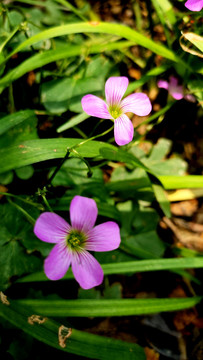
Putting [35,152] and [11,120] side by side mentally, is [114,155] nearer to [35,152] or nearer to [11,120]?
[35,152]

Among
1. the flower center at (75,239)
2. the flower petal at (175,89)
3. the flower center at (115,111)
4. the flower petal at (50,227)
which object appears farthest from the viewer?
the flower petal at (175,89)

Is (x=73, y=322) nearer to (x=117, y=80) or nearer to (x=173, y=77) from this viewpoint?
(x=117, y=80)

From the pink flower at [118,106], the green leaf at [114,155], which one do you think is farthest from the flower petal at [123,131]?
the green leaf at [114,155]

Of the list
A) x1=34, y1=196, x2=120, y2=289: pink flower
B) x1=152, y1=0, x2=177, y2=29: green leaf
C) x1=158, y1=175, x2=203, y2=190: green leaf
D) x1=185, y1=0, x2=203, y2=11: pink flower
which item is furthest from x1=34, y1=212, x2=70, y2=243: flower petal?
x1=152, y1=0, x2=177, y2=29: green leaf

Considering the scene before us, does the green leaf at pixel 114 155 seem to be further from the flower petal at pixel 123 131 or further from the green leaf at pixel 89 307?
the green leaf at pixel 89 307

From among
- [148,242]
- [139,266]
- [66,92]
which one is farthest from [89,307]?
[66,92]

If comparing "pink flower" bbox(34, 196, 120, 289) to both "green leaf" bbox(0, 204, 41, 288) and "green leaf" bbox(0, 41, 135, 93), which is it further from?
"green leaf" bbox(0, 41, 135, 93)

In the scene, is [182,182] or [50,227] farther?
[182,182]

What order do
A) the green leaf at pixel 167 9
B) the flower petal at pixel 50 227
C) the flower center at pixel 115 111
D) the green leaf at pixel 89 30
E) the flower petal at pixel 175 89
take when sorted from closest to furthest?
the flower petal at pixel 50 227 < the flower center at pixel 115 111 < the green leaf at pixel 89 30 < the green leaf at pixel 167 9 < the flower petal at pixel 175 89
